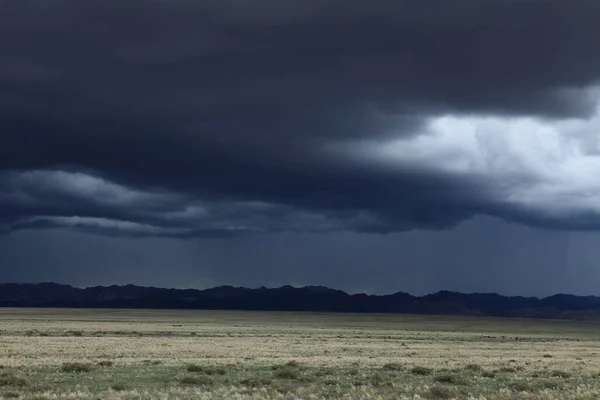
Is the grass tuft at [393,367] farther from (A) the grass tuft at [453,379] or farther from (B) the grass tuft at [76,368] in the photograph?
(B) the grass tuft at [76,368]

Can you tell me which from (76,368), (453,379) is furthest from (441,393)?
(76,368)

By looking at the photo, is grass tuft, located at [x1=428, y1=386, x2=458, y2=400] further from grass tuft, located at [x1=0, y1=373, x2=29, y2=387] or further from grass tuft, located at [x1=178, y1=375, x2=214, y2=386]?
grass tuft, located at [x1=0, y1=373, x2=29, y2=387]

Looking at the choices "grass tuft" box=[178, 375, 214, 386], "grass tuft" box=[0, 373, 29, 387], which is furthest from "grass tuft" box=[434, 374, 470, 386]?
"grass tuft" box=[0, 373, 29, 387]

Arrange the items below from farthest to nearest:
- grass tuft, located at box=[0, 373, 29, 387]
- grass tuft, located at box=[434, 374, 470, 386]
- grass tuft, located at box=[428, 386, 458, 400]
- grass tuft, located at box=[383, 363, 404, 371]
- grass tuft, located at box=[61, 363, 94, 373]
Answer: grass tuft, located at box=[383, 363, 404, 371]
grass tuft, located at box=[61, 363, 94, 373]
grass tuft, located at box=[434, 374, 470, 386]
grass tuft, located at box=[0, 373, 29, 387]
grass tuft, located at box=[428, 386, 458, 400]

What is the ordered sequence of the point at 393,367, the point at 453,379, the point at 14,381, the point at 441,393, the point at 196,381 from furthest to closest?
the point at 393,367 → the point at 453,379 → the point at 196,381 → the point at 14,381 → the point at 441,393

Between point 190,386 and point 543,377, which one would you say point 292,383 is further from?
point 543,377

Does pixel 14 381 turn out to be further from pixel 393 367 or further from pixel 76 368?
pixel 393 367

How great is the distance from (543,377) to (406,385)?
989 centimetres

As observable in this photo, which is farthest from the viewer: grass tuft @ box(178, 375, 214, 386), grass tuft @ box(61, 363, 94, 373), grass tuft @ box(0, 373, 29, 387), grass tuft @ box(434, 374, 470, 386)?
grass tuft @ box(61, 363, 94, 373)

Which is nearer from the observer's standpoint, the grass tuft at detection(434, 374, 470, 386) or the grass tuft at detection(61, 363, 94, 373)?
the grass tuft at detection(434, 374, 470, 386)

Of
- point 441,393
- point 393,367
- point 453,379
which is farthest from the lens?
point 393,367

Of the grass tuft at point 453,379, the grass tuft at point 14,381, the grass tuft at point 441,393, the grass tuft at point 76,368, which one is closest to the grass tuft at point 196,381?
the grass tuft at point 14,381

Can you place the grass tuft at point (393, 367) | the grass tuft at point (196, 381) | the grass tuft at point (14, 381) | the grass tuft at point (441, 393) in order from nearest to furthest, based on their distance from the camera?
1. the grass tuft at point (441, 393)
2. the grass tuft at point (14, 381)
3. the grass tuft at point (196, 381)
4. the grass tuft at point (393, 367)

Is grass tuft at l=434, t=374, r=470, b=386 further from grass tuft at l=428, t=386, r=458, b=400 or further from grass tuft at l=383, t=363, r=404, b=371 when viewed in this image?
grass tuft at l=383, t=363, r=404, b=371
